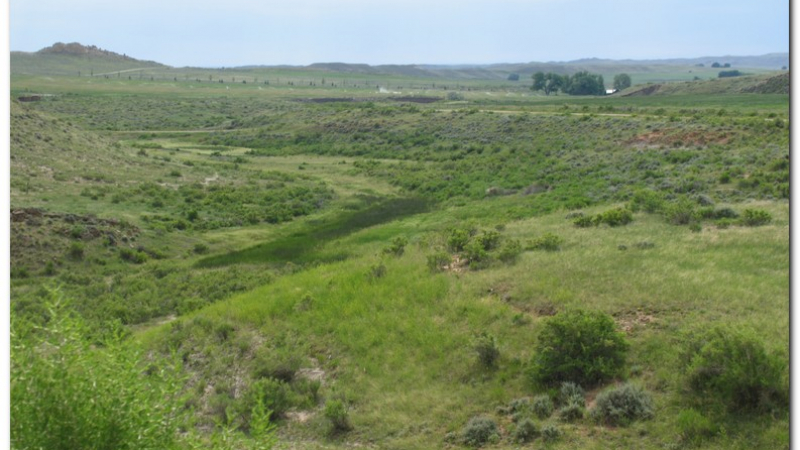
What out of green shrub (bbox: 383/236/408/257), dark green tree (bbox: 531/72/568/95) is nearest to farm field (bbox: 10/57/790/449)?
green shrub (bbox: 383/236/408/257)

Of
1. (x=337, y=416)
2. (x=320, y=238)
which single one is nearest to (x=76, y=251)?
(x=320, y=238)

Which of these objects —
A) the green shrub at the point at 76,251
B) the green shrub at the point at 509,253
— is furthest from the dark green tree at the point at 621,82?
the green shrub at the point at 76,251

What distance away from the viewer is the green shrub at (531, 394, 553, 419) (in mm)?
14062

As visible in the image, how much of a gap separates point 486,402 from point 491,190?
2936 cm

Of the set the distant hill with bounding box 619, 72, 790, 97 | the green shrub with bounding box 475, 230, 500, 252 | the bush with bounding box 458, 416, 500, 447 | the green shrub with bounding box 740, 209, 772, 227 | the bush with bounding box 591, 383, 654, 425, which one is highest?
the distant hill with bounding box 619, 72, 790, 97

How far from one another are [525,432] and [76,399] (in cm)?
857

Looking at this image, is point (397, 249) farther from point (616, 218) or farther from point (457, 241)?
point (616, 218)

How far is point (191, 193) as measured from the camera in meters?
44.9

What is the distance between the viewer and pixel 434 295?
2038 centimetres

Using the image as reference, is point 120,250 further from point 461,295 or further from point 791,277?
point 791,277

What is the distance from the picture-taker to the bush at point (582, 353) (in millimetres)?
14773

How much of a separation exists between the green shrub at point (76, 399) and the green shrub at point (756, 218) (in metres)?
19.6

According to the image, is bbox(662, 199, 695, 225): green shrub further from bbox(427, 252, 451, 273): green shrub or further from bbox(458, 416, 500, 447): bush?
bbox(458, 416, 500, 447): bush

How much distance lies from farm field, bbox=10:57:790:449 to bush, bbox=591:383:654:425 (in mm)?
40
